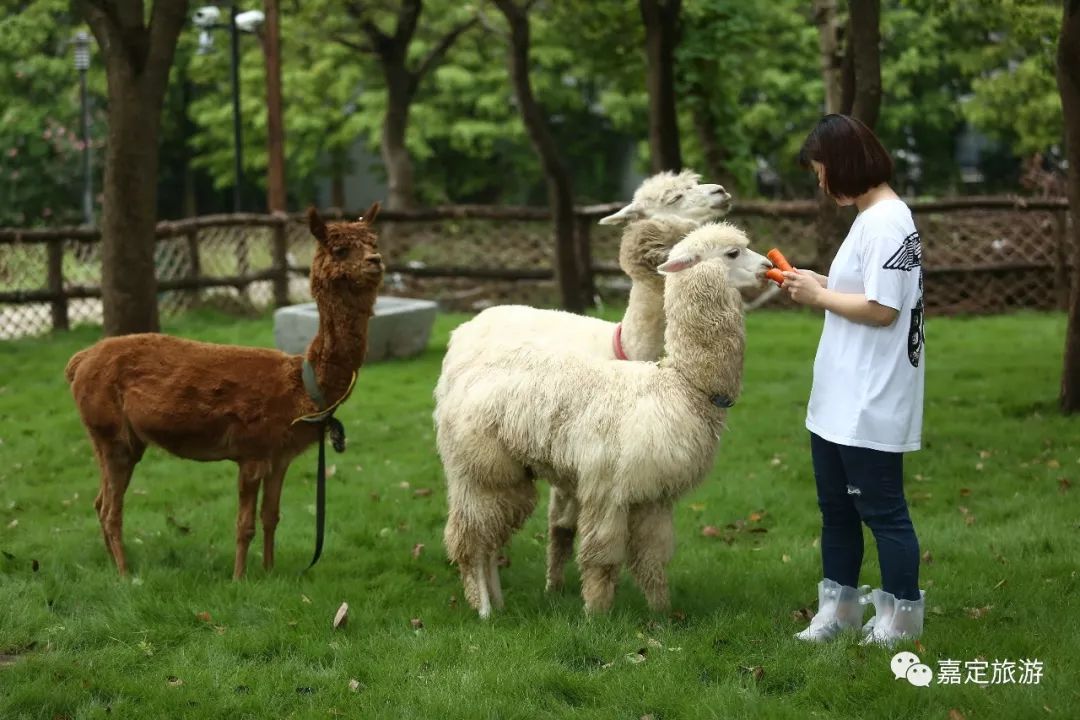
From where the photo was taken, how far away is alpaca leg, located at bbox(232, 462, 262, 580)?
18.7 ft

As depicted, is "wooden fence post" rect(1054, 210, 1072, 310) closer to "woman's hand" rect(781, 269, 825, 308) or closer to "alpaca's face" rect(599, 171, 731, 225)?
"alpaca's face" rect(599, 171, 731, 225)

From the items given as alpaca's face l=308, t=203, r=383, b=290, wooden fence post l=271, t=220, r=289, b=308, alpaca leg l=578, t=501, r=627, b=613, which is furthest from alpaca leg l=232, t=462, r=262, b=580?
wooden fence post l=271, t=220, r=289, b=308

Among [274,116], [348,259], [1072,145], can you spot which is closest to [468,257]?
[274,116]

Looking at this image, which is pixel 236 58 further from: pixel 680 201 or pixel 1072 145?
pixel 680 201

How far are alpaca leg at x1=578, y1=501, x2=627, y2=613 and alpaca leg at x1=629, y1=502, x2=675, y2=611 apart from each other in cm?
8

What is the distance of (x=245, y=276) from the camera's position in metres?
15.8

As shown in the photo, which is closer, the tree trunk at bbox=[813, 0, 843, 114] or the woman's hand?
the woman's hand

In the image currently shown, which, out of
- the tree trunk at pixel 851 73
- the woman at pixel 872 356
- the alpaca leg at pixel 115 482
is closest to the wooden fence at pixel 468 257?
the tree trunk at pixel 851 73

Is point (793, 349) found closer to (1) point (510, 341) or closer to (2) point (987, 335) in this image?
(2) point (987, 335)

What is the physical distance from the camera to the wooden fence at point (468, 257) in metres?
14.3

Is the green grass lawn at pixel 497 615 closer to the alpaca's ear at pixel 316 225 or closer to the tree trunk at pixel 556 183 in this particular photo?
the alpaca's ear at pixel 316 225

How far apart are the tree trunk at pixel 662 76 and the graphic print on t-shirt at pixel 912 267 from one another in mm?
8889

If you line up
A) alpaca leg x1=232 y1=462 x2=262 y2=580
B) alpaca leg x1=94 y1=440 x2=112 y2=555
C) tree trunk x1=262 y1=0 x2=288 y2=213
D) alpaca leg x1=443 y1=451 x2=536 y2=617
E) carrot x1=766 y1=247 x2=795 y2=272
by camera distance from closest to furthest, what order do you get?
carrot x1=766 y1=247 x2=795 y2=272
alpaca leg x1=443 y1=451 x2=536 y2=617
alpaca leg x1=232 y1=462 x2=262 y2=580
alpaca leg x1=94 y1=440 x2=112 y2=555
tree trunk x1=262 y1=0 x2=288 y2=213

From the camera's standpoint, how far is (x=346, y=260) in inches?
210
